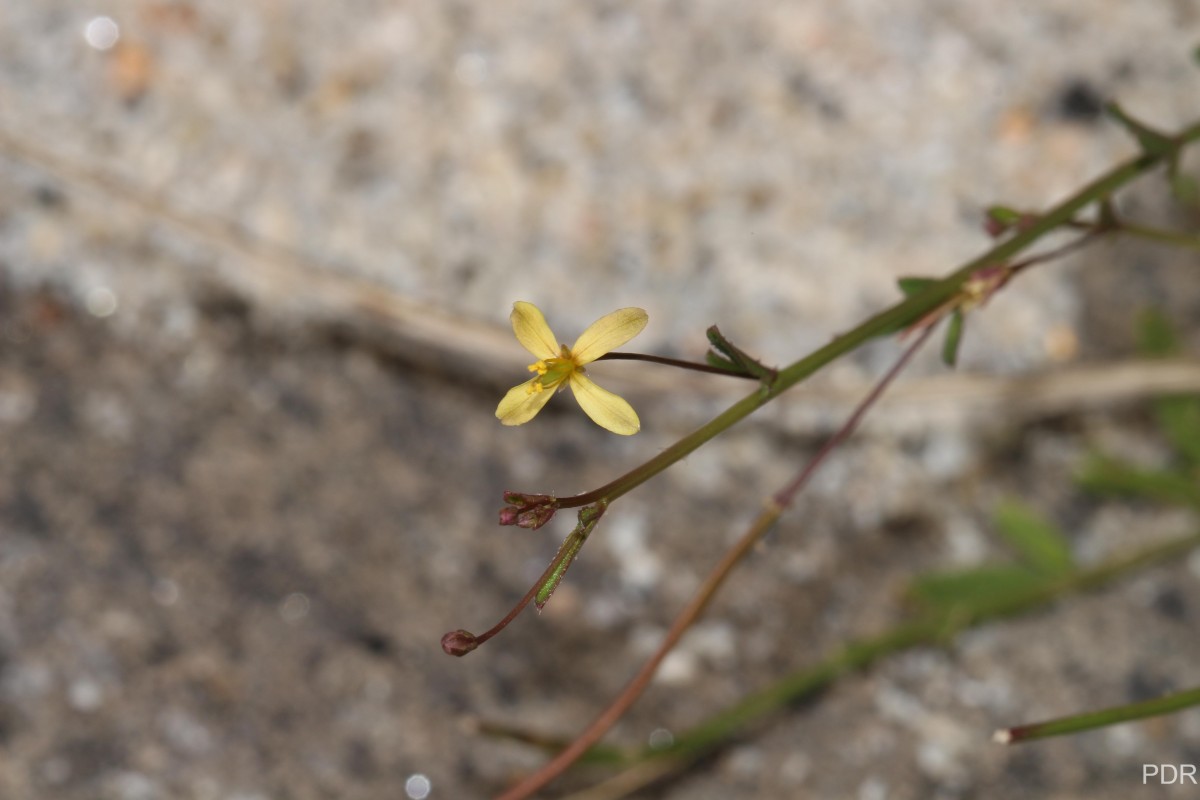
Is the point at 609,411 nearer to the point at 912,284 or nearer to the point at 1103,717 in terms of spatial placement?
the point at 912,284

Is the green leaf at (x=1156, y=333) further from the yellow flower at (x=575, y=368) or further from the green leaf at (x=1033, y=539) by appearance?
the yellow flower at (x=575, y=368)

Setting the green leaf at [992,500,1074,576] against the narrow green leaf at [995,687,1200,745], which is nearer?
the narrow green leaf at [995,687,1200,745]

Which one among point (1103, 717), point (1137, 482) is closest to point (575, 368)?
point (1103, 717)

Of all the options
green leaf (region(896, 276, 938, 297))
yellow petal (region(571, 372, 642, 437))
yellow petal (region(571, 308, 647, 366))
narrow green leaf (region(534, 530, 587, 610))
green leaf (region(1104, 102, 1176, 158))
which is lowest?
narrow green leaf (region(534, 530, 587, 610))

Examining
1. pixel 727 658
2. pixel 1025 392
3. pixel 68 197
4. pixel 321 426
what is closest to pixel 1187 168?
pixel 1025 392

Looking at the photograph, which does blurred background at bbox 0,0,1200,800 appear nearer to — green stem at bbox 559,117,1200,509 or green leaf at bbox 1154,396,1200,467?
green leaf at bbox 1154,396,1200,467

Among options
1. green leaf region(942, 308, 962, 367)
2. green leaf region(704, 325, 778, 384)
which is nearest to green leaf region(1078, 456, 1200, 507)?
green leaf region(942, 308, 962, 367)

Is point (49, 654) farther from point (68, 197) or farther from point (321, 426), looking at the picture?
point (68, 197)
